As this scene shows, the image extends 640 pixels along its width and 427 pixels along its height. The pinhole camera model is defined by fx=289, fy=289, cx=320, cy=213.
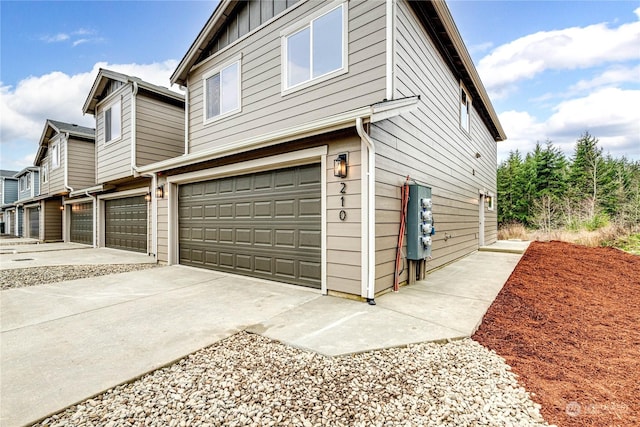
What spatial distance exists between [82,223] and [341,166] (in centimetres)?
1406

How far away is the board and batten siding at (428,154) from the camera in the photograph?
4.37 m

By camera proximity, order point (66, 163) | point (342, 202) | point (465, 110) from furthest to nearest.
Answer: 1. point (66, 163)
2. point (465, 110)
3. point (342, 202)

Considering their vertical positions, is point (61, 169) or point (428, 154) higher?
point (61, 169)

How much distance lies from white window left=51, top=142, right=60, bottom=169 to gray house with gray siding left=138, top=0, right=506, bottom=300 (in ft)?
30.8

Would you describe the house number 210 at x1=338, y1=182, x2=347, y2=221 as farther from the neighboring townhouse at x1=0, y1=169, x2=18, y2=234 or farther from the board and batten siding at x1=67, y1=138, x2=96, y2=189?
the neighboring townhouse at x1=0, y1=169, x2=18, y2=234

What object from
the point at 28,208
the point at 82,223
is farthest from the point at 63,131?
the point at 28,208

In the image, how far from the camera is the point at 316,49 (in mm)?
5023

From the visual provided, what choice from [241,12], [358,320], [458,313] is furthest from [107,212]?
[458,313]

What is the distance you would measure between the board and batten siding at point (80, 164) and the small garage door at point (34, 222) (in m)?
7.00

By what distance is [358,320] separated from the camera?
329 cm

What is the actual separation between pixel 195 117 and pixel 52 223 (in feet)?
43.0

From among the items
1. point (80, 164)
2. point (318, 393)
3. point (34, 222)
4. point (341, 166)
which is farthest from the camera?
point (34, 222)

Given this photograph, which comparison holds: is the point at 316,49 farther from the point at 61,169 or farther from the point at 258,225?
the point at 61,169

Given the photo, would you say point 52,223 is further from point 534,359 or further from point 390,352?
point 534,359
